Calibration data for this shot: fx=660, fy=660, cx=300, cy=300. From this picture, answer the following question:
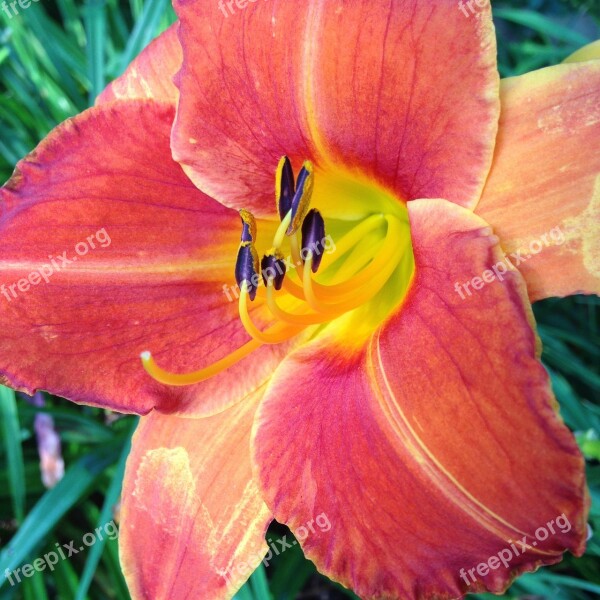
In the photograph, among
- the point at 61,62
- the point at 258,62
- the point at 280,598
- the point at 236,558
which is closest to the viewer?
the point at 258,62

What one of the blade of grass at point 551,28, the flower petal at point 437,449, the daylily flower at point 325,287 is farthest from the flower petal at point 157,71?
the blade of grass at point 551,28

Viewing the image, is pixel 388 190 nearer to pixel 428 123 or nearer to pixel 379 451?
pixel 428 123

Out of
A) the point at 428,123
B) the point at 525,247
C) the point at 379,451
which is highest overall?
the point at 428,123

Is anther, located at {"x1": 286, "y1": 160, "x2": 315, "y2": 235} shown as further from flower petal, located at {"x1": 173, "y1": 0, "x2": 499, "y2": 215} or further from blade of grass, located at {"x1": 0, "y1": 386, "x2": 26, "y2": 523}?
blade of grass, located at {"x1": 0, "y1": 386, "x2": 26, "y2": 523}

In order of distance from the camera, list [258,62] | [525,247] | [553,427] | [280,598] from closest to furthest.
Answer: [553,427] < [525,247] < [258,62] < [280,598]

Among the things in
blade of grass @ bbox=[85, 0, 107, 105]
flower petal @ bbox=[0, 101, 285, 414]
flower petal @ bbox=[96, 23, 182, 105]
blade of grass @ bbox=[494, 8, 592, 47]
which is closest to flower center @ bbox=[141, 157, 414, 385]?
flower petal @ bbox=[0, 101, 285, 414]

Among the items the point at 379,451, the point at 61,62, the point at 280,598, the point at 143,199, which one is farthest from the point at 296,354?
the point at 61,62

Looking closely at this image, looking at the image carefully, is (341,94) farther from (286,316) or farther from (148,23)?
(148,23)
